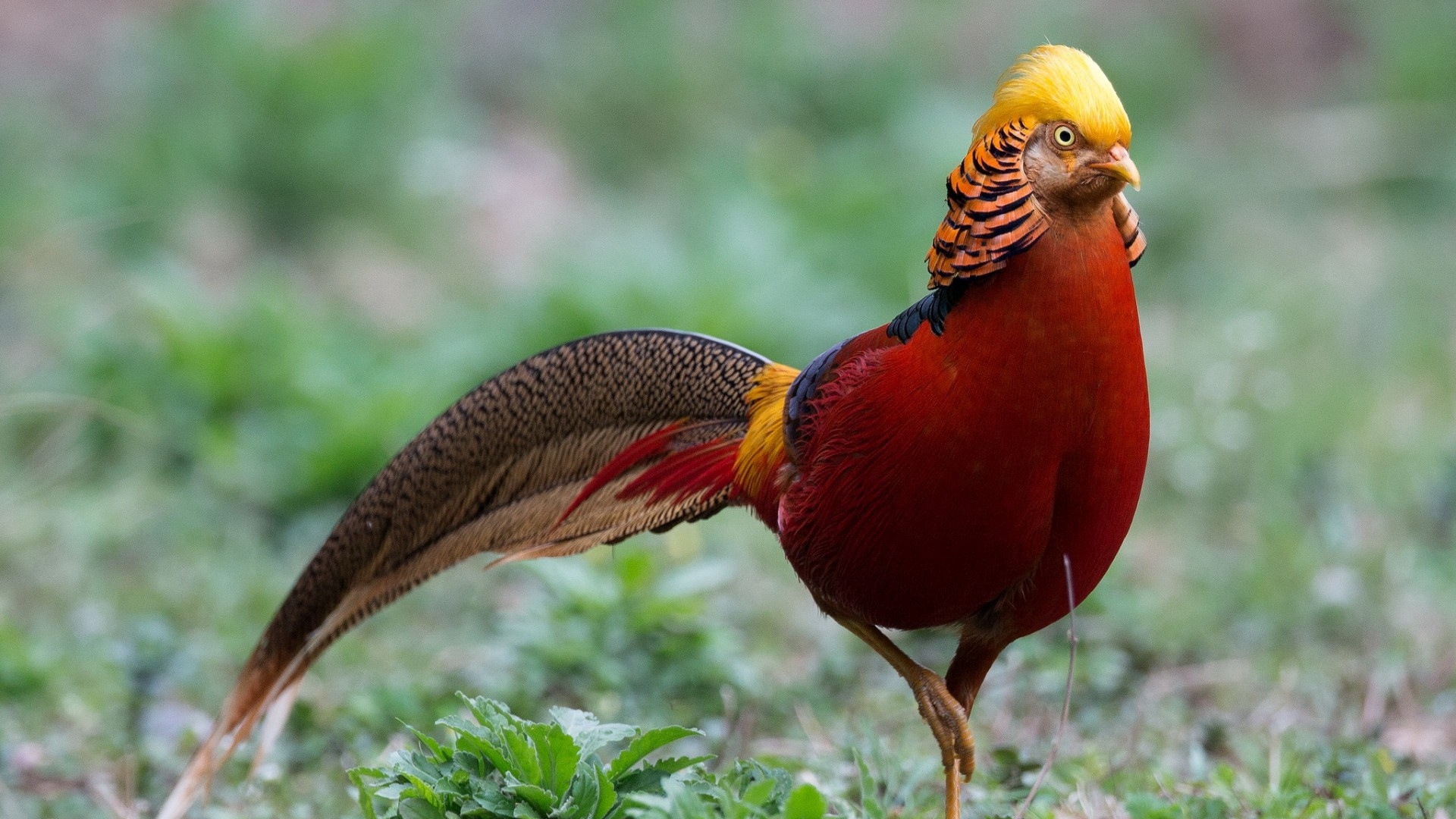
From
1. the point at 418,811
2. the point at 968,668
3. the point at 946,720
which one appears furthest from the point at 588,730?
the point at 968,668

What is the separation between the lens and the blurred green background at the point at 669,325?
362 cm

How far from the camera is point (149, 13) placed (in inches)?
384

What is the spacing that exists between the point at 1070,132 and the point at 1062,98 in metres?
0.05

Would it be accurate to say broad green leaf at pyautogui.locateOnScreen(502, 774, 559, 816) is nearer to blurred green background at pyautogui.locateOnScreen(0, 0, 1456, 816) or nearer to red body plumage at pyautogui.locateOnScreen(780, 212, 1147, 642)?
red body plumage at pyautogui.locateOnScreen(780, 212, 1147, 642)

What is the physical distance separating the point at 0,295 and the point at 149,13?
406 centimetres

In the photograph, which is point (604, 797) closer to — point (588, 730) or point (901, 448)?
point (588, 730)

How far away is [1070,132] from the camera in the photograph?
2.14 metres

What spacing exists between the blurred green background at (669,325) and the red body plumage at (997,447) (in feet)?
1.87

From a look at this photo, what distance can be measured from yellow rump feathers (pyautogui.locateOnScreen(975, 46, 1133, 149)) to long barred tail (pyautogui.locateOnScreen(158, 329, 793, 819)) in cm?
77

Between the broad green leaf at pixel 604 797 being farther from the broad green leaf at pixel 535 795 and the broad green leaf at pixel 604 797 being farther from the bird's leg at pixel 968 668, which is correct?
the bird's leg at pixel 968 668

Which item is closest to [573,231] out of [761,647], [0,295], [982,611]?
[0,295]

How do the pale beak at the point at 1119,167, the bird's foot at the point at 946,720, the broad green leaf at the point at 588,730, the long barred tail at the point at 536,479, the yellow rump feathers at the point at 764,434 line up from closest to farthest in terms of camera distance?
1. the pale beak at the point at 1119,167
2. the broad green leaf at the point at 588,730
3. the bird's foot at the point at 946,720
4. the yellow rump feathers at the point at 764,434
5. the long barred tail at the point at 536,479

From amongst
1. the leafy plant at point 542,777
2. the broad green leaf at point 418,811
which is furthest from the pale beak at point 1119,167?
the broad green leaf at point 418,811

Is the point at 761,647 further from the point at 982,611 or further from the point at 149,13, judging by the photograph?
the point at 149,13
